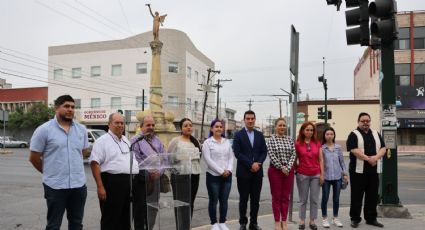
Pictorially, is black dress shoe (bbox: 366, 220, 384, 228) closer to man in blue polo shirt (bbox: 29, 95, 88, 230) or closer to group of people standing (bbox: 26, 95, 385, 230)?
group of people standing (bbox: 26, 95, 385, 230)

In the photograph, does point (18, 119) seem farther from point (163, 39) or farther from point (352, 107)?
point (352, 107)

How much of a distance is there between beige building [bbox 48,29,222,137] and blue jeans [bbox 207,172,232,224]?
140 feet

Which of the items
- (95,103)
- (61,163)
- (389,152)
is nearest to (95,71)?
(95,103)

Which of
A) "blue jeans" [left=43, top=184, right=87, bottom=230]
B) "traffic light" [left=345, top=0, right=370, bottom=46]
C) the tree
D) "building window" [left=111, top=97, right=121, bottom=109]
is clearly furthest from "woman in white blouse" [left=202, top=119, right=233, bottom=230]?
the tree

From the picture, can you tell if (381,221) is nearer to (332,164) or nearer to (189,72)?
(332,164)

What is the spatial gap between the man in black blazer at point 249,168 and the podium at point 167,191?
145 cm

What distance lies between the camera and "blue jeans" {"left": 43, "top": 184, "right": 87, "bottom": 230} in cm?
503

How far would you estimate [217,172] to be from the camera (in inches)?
277

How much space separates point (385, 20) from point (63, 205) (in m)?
6.62

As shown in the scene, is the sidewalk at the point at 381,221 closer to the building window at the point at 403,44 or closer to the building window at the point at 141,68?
the building window at the point at 403,44

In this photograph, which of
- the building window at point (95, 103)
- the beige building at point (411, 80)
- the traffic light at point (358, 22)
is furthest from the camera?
the building window at point (95, 103)

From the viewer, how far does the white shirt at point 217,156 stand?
707 cm

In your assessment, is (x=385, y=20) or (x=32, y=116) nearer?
(x=385, y=20)

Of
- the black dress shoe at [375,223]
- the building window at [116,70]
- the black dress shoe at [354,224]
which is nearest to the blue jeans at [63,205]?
the black dress shoe at [354,224]
